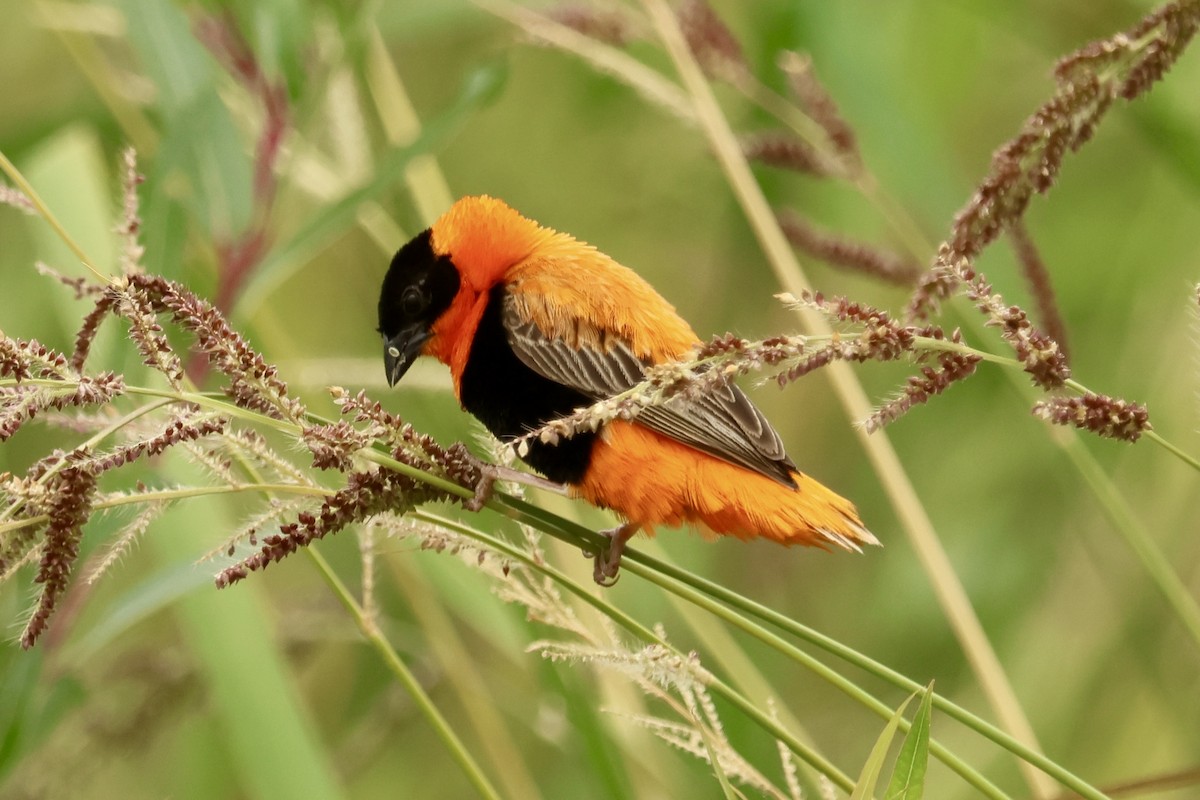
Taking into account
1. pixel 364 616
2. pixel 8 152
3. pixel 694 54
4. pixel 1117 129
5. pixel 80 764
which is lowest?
pixel 80 764

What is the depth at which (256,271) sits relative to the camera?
2.37 meters

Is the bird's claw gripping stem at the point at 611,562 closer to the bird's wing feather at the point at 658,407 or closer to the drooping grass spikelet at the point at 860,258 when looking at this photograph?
the bird's wing feather at the point at 658,407

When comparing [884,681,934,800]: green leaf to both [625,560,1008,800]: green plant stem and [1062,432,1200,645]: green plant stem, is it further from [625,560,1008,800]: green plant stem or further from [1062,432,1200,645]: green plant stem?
[1062,432,1200,645]: green plant stem

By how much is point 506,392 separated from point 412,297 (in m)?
0.33

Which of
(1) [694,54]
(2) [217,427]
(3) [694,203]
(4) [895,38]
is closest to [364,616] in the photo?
(2) [217,427]

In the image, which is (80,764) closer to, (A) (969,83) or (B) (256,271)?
(B) (256,271)

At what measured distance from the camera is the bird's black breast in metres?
2.42

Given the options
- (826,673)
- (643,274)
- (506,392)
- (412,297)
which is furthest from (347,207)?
(643,274)

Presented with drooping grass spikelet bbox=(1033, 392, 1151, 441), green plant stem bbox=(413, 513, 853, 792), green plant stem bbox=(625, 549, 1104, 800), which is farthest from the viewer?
green plant stem bbox=(413, 513, 853, 792)

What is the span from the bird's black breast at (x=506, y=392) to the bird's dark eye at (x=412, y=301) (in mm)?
144

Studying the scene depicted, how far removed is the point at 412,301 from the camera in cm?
264

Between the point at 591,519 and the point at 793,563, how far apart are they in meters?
0.89

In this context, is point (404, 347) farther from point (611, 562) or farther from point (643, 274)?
point (643, 274)

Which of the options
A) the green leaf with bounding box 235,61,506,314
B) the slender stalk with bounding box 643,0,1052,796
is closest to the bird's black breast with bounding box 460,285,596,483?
the green leaf with bounding box 235,61,506,314
